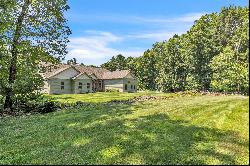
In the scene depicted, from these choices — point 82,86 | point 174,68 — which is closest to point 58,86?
point 82,86

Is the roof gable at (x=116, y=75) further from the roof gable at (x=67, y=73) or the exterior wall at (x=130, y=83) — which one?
the roof gable at (x=67, y=73)

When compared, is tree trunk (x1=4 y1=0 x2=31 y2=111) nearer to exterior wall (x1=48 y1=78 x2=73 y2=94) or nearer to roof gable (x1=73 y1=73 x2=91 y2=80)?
exterior wall (x1=48 y1=78 x2=73 y2=94)

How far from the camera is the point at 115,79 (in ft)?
281

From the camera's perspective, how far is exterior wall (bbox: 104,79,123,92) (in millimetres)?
84750

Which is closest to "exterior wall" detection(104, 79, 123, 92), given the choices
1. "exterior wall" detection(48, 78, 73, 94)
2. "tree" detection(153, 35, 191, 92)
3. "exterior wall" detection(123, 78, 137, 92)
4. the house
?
the house

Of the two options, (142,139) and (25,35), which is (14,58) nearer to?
(25,35)

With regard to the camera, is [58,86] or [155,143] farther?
[58,86]

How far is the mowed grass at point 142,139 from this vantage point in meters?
10.2

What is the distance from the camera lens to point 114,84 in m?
85.9

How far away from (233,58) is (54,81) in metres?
60.3

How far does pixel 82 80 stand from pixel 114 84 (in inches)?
524

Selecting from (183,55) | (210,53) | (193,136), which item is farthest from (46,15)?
(183,55)

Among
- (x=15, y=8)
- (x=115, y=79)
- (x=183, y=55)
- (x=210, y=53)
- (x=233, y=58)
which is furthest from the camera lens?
(x=115, y=79)

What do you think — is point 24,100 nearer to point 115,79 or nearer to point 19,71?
point 19,71
